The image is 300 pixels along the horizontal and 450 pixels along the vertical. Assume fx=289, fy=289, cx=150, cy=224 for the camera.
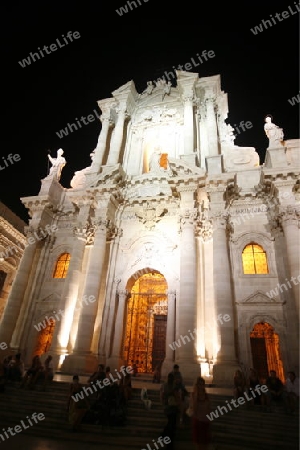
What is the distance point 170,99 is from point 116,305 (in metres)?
16.0

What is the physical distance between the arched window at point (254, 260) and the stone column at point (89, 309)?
771 cm

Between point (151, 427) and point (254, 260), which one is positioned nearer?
point (151, 427)

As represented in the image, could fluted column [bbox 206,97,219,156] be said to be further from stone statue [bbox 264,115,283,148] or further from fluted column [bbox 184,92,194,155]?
stone statue [bbox 264,115,283,148]

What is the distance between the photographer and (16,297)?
16.5 metres

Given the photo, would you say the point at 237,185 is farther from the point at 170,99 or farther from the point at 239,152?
the point at 170,99

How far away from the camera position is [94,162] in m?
20.2

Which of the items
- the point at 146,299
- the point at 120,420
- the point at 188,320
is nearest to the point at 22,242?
the point at 146,299

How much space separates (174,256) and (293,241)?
601cm

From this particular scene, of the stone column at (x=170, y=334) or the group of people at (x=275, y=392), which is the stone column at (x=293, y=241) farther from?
the stone column at (x=170, y=334)

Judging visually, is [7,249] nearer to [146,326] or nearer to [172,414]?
[146,326]

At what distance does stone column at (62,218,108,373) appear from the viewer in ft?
43.9

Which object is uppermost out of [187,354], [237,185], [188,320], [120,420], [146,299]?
[237,185]

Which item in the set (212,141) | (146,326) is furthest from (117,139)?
(146,326)

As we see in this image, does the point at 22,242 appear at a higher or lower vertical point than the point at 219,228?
higher
